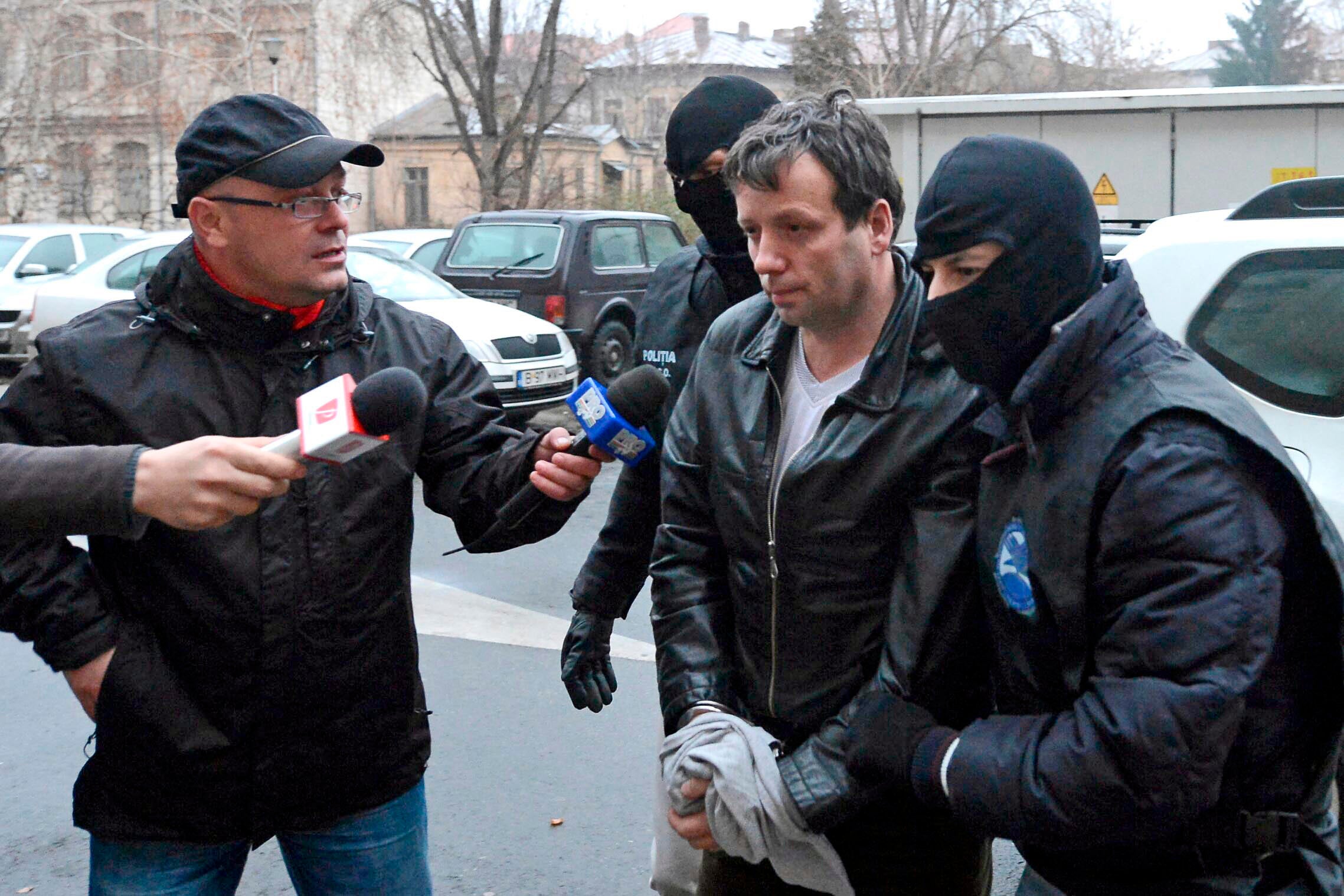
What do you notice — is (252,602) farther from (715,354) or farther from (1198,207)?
(1198,207)

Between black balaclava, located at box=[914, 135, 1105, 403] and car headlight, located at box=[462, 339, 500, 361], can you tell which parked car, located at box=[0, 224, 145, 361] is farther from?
black balaclava, located at box=[914, 135, 1105, 403]

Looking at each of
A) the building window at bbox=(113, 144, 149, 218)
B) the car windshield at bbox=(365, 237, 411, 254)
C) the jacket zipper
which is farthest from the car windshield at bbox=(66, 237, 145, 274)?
the building window at bbox=(113, 144, 149, 218)

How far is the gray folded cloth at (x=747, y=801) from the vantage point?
7.47ft

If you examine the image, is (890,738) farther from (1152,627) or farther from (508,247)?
(508,247)

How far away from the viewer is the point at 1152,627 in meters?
1.77

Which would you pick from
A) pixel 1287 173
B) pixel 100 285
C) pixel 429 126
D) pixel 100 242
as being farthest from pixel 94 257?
pixel 429 126

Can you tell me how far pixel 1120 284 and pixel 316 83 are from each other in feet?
139

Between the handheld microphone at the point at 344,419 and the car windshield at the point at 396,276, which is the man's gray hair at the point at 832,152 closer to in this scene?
the handheld microphone at the point at 344,419

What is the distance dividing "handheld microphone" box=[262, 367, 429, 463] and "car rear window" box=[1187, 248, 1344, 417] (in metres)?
2.91

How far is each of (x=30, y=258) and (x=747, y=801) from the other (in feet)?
56.0

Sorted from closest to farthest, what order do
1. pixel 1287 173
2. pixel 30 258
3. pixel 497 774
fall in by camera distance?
pixel 497 774 < pixel 1287 173 < pixel 30 258

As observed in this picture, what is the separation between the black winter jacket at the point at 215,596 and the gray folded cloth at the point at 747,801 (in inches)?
22.2

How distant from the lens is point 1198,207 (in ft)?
33.9

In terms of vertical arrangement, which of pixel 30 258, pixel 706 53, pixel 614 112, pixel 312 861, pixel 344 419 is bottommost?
pixel 312 861
